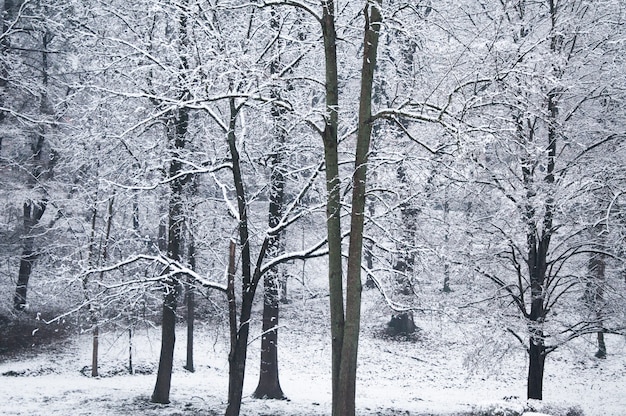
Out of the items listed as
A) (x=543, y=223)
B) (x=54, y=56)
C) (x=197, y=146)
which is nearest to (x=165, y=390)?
(x=197, y=146)

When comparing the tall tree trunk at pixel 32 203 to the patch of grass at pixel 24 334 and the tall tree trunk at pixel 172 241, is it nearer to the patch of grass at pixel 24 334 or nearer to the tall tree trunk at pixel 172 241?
the patch of grass at pixel 24 334

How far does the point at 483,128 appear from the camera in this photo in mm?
6723

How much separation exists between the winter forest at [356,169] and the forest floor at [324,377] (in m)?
0.15

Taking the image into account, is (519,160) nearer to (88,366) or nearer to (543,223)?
(543,223)

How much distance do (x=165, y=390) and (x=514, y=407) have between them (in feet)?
25.6

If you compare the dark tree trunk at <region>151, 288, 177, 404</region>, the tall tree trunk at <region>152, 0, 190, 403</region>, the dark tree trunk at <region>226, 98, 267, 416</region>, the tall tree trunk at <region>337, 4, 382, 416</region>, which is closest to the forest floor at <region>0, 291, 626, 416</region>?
the dark tree trunk at <region>151, 288, 177, 404</region>

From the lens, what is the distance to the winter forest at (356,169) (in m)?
7.61

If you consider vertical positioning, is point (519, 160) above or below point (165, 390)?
above

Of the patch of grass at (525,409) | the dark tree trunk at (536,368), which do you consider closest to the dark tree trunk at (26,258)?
the patch of grass at (525,409)

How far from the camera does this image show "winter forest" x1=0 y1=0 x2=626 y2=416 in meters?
7.61

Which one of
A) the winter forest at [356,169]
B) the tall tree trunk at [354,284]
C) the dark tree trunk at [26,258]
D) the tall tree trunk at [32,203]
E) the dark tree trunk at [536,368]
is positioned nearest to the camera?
the tall tree trunk at [354,284]

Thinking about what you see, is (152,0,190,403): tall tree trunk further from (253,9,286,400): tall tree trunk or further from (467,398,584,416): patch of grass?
(467,398,584,416): patch of grass

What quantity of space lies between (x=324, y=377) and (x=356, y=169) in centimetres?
1284

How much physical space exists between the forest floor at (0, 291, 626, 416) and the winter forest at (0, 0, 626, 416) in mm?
152
